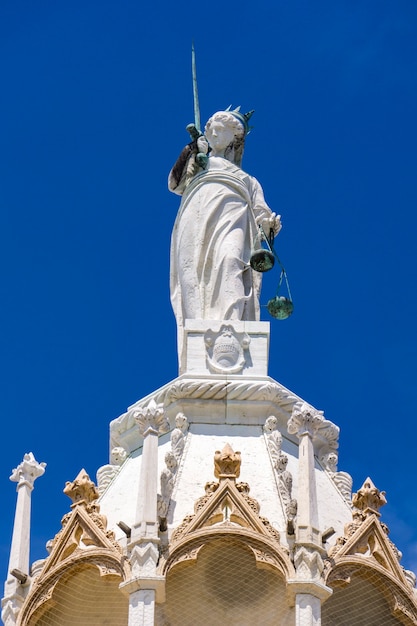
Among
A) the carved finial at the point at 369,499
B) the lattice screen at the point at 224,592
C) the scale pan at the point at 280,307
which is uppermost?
the scale pan at the point at 280,307

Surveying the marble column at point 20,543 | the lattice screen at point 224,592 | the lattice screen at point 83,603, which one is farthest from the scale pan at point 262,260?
the lattice screen at point 83,603

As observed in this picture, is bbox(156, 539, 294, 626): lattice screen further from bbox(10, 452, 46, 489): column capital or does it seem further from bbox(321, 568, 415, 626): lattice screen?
bbox(10, 452, 46, 489): column capital

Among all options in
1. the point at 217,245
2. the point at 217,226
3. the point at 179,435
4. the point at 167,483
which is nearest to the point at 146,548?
the point at 167,483

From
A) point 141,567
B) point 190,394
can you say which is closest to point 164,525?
point 141,567

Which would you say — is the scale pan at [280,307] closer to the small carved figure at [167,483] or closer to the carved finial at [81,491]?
the small carved figure at [167,483]

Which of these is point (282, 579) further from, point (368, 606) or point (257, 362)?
point (257, 362)

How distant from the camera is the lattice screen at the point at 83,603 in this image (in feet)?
95.7

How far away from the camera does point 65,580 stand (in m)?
29.3

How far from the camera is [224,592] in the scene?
29.3 metres

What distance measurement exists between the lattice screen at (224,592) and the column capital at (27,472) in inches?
118

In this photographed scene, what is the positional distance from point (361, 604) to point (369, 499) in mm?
1416

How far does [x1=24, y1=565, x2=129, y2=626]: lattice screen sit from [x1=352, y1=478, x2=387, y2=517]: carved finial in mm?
3460

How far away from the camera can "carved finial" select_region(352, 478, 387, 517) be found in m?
29.7

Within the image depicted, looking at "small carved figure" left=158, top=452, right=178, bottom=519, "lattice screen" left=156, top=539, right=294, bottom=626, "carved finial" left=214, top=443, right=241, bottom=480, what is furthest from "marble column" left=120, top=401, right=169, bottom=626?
"carved finial" left=214, top=443, right=241, bottom=480
